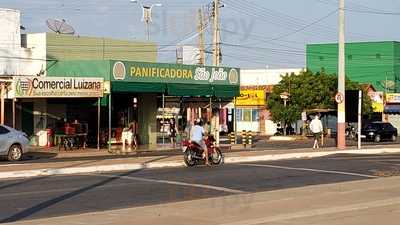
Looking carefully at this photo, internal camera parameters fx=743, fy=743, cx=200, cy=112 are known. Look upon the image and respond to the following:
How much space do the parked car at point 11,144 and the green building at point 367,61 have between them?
5808 centimetres

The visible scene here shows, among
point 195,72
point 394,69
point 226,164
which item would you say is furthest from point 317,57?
A: point 226,164

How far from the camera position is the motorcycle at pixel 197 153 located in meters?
25.6

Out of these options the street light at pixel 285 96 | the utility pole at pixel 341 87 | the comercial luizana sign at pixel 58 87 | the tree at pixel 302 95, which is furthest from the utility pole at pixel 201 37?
the comercial luizana sign at pixel 58 87

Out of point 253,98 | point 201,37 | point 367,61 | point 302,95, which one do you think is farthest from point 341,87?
point 367,61

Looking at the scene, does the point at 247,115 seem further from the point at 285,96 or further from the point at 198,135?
the point at 198,135

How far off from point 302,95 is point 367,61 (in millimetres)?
25068

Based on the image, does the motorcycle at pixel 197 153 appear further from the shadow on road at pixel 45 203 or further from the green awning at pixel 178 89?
the green awning at pixel 178 89

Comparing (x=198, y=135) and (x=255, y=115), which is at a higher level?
(x=255, y=115)

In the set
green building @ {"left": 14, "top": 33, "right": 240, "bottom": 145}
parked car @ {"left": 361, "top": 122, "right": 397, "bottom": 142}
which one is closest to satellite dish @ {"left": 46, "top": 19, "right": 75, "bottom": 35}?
green building @ {"left": 14, "top": 33, "right": 240, "bottom": 145}

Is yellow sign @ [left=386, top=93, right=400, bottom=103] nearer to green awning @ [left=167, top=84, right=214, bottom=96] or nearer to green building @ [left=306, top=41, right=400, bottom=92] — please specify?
green building @ [left=306, top=41, right=400, bottom=92]

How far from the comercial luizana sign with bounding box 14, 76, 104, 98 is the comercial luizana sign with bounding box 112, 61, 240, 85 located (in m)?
1.40

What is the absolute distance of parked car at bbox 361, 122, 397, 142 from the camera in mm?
56156

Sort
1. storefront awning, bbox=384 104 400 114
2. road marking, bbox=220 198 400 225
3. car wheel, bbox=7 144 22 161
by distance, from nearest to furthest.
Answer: road marking, bbox=220 198 400 225 → car wheel, bbox=7 144 22 161 → storefront awning, bbox=384 104 400 114

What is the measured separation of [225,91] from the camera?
42.4 m
